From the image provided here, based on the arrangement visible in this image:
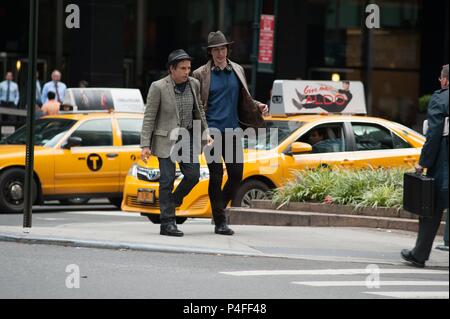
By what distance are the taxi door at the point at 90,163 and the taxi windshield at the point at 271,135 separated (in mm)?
3073

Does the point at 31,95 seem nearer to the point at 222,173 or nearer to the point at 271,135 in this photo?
the point at 222,173

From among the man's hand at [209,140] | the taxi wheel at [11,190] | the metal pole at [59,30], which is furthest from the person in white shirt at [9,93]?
the man's hand at [209,140]

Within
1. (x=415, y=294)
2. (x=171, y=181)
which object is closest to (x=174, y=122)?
(x=171, y=181)

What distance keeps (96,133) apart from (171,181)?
6.51 meters

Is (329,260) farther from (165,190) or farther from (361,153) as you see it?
(361,153)

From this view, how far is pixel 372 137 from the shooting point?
16.2 metres

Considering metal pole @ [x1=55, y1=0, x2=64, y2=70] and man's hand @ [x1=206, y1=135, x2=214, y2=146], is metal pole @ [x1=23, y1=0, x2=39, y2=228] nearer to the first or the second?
man's hand @ [x1=206, y1=135, x2=214, y2=146]

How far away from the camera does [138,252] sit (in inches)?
440

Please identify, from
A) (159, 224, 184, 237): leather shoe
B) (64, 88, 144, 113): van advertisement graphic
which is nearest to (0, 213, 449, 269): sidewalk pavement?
(159, 224, 184, 237): leather shoe

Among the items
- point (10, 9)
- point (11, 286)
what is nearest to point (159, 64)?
point (10, 9)

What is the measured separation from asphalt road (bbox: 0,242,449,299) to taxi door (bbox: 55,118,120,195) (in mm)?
6374

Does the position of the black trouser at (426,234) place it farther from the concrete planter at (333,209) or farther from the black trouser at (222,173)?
Result: the concrete planter at (333,209)

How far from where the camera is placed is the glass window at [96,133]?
18078 mm
